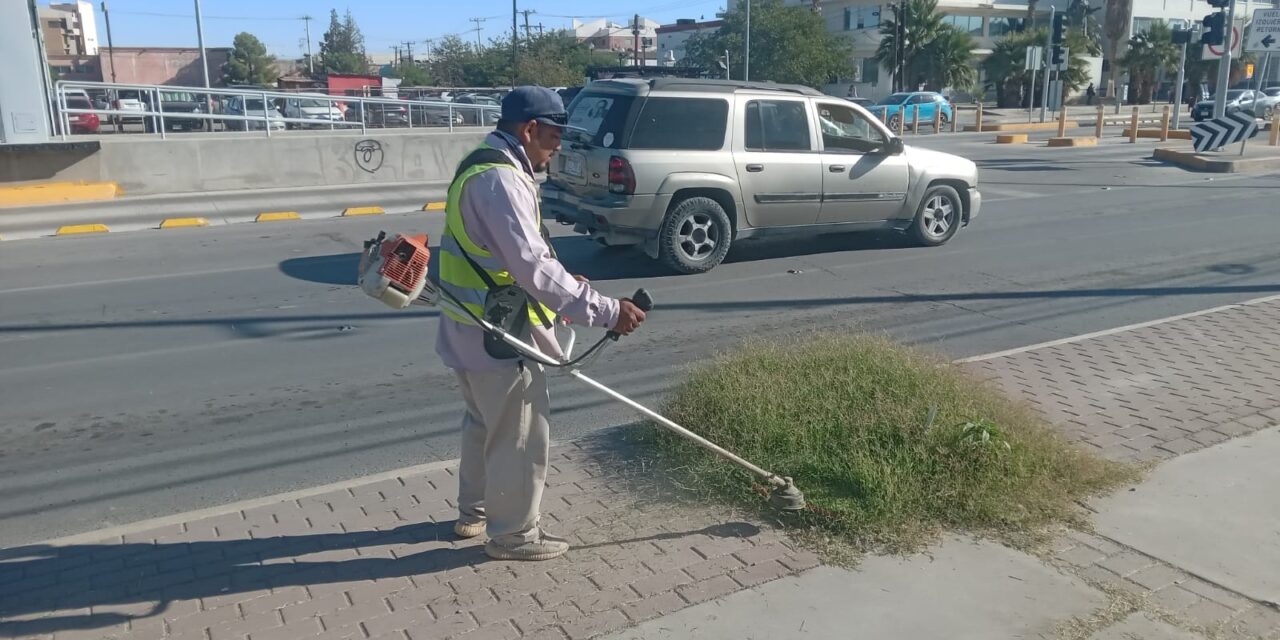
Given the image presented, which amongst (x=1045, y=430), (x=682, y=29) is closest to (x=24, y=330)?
(x=1045, y=430)

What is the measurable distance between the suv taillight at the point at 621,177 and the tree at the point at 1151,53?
5550 cm

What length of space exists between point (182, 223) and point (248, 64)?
7333 centimetres

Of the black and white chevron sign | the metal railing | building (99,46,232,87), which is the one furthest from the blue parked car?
building (99,46,232,87)

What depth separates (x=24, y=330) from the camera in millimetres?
7996

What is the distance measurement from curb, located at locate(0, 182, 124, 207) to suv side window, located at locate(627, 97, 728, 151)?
9824 mm

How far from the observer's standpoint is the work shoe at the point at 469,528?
412 cm

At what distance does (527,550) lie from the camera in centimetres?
392

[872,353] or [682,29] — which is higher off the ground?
[682,29]

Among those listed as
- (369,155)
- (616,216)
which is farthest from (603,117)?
(369,155)

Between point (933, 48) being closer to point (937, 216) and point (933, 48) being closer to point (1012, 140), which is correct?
point (1012, 140)

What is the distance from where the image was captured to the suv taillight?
9.41 m

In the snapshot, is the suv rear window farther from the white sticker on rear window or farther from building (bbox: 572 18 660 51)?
building (bbox: 572 18 660 51)

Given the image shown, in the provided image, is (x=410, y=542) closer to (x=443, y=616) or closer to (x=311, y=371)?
(x=443, y=616)

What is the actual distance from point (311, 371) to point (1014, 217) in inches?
421
